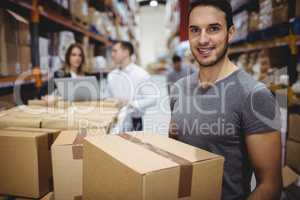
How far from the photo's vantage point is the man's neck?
1.27 m

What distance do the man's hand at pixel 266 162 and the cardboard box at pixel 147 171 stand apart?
26 centimetres

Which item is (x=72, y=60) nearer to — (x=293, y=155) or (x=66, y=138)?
(x=66, y=138)

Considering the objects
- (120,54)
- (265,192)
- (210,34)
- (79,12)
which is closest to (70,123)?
(210,34)

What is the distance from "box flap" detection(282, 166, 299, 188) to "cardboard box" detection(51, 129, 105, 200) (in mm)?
1828

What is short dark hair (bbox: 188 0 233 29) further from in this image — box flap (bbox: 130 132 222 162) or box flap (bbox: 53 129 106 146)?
box flap (bbox: 53 129 106 146)

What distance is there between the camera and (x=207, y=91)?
1.28 metres

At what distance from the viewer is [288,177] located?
2.28 m

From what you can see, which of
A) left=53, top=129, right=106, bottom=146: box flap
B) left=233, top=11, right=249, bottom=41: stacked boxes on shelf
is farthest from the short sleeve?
left=233, top=11, right=249, bottom=41: stacked boxes on shelf

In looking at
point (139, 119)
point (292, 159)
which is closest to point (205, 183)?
point (292, 159)

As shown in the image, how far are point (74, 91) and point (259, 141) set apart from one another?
4.39ft

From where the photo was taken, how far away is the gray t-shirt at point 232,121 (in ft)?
3.49

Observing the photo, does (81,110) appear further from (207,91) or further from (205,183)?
(205,183)

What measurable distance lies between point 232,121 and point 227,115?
0.03 meters

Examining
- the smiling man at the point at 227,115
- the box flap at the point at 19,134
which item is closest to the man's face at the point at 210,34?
the smiling man at the point at 227,115
